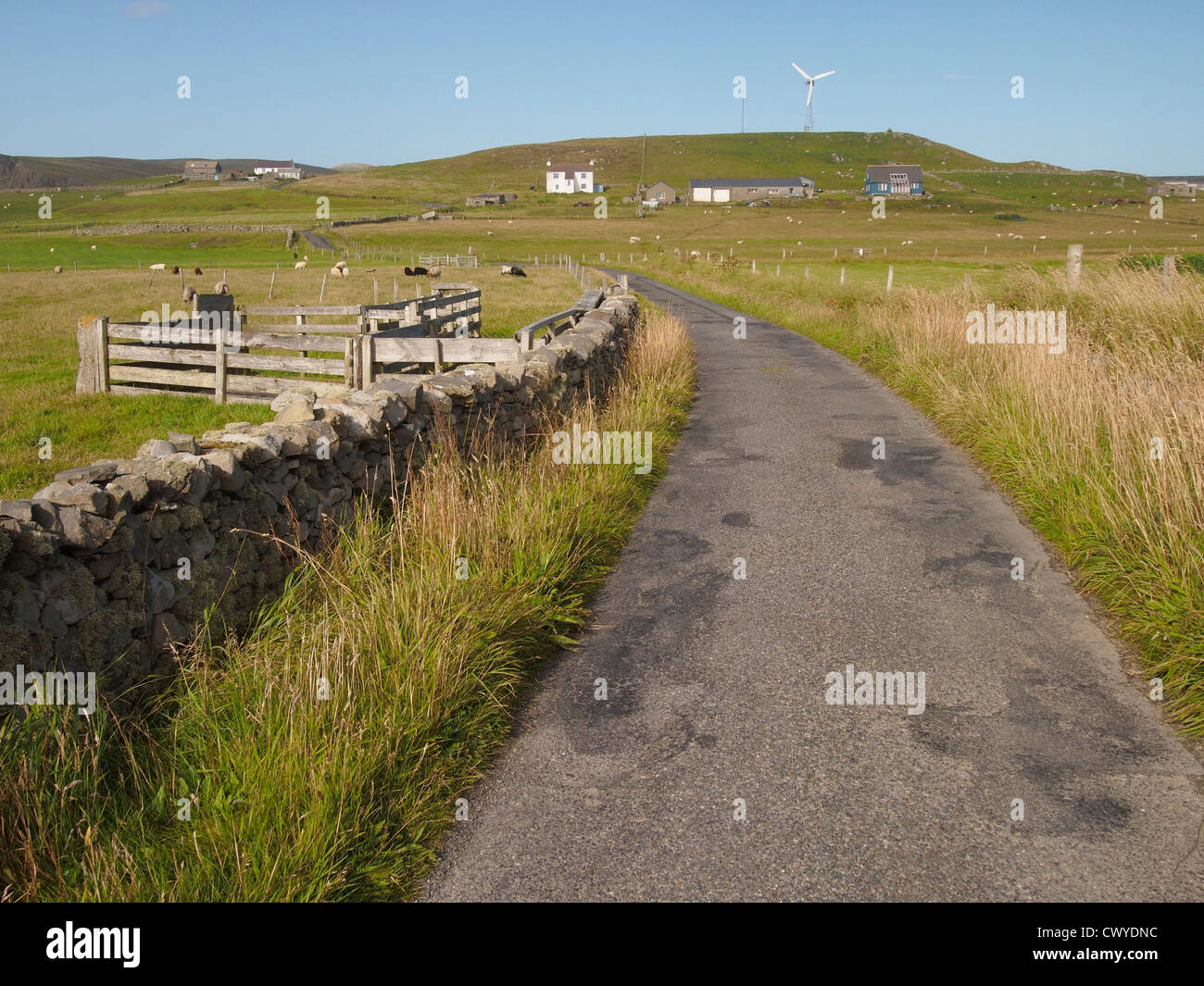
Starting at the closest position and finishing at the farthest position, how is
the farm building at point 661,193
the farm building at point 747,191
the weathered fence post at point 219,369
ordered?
the weathered fence post at point 219,369, the farm building at point 661,193, the farm building at point 747,191

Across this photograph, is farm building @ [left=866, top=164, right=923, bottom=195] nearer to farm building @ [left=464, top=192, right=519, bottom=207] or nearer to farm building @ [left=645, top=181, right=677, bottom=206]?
farm building @ [left=645, top=181, right=677, bottom=206]

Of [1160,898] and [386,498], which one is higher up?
[386,498]

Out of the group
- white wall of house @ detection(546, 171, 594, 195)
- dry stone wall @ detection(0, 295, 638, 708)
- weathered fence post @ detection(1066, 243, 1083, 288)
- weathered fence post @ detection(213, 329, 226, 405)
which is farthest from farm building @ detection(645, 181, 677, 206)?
dry stone wall @ detection(0, 295, 638, 708)

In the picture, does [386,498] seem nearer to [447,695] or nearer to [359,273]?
[447,695]

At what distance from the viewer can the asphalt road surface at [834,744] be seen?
3.73 meters

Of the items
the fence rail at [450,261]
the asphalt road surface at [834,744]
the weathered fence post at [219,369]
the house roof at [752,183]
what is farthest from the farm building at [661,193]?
the asphalt road surface at [834,744]

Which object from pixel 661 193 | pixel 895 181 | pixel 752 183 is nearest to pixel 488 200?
pixel 661 193

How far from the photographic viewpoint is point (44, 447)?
10.2 m

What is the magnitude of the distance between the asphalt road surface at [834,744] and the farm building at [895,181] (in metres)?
177

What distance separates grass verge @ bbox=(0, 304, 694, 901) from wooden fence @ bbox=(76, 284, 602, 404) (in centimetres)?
553

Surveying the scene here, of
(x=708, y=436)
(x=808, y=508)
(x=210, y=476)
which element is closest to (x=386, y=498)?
(x=210, y=476)

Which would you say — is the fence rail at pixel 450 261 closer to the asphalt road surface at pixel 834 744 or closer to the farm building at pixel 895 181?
the asphalt road surface at pixel 834 744

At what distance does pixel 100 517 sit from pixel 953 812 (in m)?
4.14
